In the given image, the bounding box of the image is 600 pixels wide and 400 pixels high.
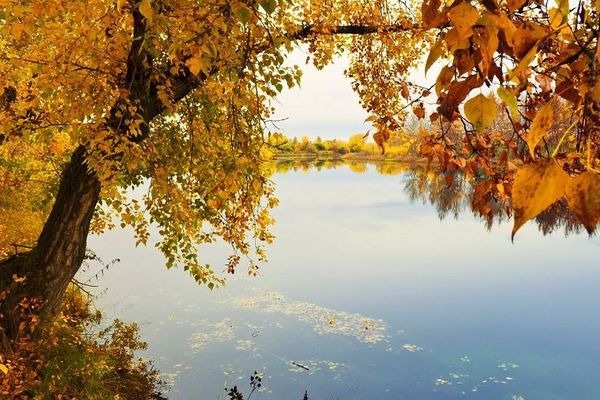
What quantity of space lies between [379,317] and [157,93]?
383 inches

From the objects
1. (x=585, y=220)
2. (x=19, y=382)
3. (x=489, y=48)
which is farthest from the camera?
(x=19, y=382)

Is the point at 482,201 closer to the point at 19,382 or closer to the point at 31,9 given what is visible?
the point at 31,9

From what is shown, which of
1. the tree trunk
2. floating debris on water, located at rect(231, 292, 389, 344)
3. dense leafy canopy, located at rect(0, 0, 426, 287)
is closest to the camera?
dense leafy canopy, located at rect(0, 0, 426, 287)

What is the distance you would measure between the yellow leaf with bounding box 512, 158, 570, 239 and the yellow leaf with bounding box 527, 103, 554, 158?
7 centimetres

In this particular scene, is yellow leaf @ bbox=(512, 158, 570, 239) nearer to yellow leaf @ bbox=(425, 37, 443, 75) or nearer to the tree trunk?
yellow leaf @ bbox=(425, 37, 443, 75)

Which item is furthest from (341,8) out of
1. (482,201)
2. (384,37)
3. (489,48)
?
(489,48)

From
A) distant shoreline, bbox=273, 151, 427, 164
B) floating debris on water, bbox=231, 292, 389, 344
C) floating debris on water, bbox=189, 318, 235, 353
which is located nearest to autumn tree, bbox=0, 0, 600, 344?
floating debris on water, bbox=189, 318, 235, 353

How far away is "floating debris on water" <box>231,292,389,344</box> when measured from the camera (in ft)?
40.5

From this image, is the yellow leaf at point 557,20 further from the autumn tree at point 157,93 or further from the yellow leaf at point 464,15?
the autumn tree at point 157,93

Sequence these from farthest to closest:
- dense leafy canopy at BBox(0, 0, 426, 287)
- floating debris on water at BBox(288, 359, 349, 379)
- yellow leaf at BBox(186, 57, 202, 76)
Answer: floating debris on water at BBox(288, 359, 349, 379)
dense leafy canopy at BBox(0, 0, 426, 287)
yellow leaf at BBox(186, 57, 202, 76)

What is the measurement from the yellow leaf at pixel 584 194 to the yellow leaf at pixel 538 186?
0.08 feet

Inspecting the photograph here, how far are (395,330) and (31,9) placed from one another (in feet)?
35.2

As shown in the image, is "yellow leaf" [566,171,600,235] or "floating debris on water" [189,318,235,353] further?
"floating debris on water" [189,318,235,353]

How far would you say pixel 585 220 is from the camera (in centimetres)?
68
